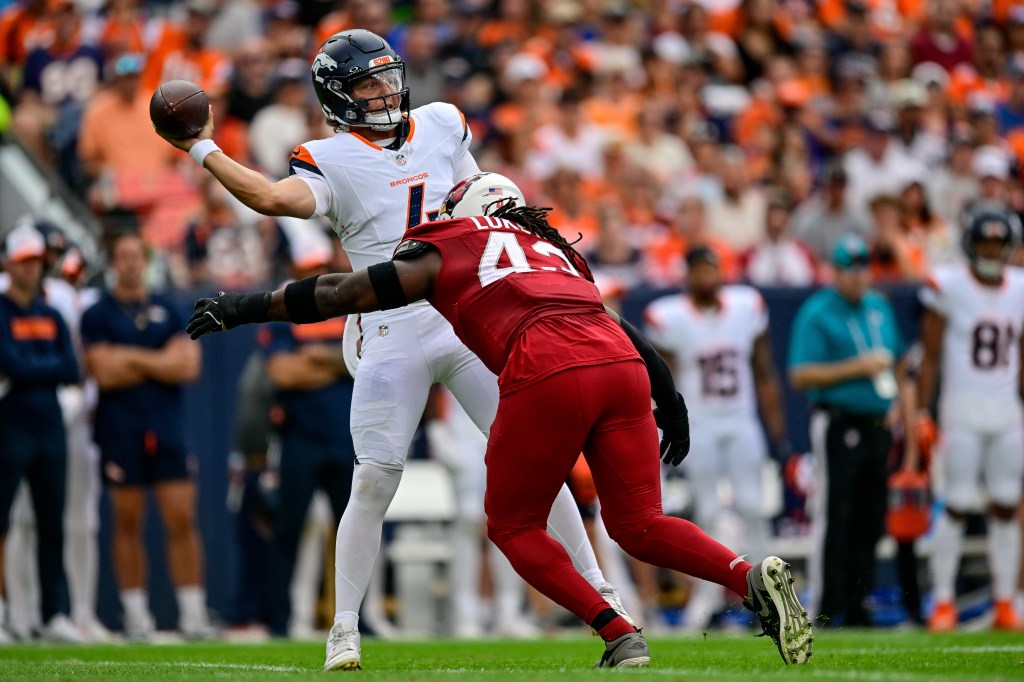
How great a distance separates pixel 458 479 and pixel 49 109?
17.2 ft

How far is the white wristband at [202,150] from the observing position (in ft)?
18.4

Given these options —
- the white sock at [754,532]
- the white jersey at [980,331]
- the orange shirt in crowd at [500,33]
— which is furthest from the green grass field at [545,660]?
the orange shirt in crowd at [500,33]

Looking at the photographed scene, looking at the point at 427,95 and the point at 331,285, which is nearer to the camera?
the point at 331,285

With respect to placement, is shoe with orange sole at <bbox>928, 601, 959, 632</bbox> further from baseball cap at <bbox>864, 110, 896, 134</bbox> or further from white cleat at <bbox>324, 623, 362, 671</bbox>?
baseball cap at <bbox>864, 110, 896, 134</bbox>

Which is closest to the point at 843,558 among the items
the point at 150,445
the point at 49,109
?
the point at 150,445

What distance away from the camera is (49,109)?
42.8 ft

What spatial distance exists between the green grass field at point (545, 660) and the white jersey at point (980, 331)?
1.68 meters

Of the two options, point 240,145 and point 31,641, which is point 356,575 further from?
point 240,145

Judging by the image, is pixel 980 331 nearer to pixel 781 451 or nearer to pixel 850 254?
pixel 850 254

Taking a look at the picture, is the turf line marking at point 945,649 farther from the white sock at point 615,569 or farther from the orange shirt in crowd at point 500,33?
the orange shirt in crowd at point 500,33

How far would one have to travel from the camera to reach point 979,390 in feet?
31.2

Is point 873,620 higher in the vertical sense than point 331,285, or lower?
lower

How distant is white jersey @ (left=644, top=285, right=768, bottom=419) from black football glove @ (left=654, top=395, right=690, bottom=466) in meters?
4.39

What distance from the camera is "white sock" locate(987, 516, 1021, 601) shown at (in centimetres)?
927
